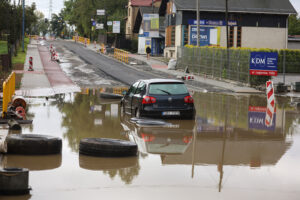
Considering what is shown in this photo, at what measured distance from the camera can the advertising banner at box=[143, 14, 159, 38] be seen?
3110 inches

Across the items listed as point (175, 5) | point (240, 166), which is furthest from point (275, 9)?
point (240, 166)

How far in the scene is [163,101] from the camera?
1831 centimetres

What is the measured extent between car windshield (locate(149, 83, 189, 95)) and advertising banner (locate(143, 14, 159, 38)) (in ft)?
196

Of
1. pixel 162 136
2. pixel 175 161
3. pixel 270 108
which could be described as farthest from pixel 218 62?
pixel 175 161

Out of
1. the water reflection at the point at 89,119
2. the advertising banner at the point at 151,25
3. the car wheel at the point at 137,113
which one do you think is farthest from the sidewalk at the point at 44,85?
the advertising banner at the point at 151,25

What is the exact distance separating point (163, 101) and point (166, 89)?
1.53 feet

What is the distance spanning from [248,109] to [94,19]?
312 ft

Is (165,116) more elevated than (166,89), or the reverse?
(166,89)

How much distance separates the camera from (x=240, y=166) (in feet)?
37.1

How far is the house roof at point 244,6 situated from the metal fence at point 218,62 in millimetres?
12024

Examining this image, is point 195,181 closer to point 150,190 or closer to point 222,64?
point 150,190

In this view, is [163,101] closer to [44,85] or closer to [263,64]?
[44,85]

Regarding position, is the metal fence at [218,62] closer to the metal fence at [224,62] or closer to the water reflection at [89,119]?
the metal fence at [224,62]

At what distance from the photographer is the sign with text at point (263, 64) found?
33531 mm
